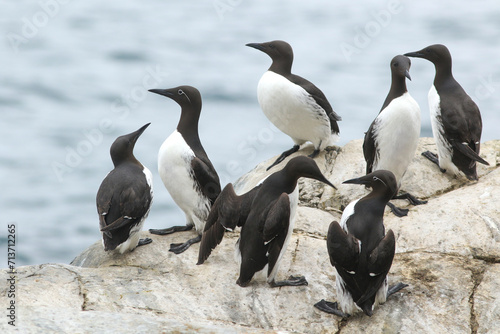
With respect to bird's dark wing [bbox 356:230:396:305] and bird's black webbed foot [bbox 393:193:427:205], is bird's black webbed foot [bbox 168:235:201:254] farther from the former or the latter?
bird's black webbed foot [bbox 393:193:427:205]

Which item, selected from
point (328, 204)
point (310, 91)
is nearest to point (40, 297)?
point (328, 204)

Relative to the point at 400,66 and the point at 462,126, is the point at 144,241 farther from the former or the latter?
the point at 462,126

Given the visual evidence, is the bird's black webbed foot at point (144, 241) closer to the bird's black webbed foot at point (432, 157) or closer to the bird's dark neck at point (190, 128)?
the bird's dark neck at point (190, 128)

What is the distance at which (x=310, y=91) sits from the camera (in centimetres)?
820

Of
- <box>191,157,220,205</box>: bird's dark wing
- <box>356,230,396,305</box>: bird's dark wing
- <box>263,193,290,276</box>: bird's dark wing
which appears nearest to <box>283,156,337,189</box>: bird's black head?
<box>263,193,290,276</box>: bird's dark wing

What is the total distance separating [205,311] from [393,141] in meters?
2.83

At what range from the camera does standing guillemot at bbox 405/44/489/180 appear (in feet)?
24.7

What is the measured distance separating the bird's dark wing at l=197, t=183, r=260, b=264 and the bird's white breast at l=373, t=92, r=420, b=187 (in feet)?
5.94

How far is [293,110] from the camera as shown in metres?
8.16

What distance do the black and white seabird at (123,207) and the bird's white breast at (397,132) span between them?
93.3 inches

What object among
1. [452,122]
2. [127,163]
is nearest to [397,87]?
[452,122]

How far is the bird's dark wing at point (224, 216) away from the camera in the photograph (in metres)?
5.89

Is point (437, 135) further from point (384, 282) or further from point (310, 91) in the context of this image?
point (384, 282)

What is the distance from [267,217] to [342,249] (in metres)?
0.72
